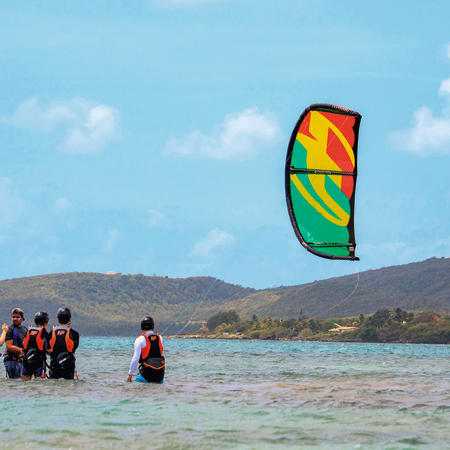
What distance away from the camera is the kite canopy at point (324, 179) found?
62.0 ft

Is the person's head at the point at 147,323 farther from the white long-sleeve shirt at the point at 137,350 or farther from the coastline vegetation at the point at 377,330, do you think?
the coastline vegetation at the point at 377,330

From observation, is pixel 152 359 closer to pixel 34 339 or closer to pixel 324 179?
pixel 34 339

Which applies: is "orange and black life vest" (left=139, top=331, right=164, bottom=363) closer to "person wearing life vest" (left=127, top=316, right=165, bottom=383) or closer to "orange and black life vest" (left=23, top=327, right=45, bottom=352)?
"person wearing life vest" (left=127, top=316, right=165, bottom=383)

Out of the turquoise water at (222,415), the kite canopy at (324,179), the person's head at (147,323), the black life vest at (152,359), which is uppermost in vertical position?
the kite canopy at (324,179)

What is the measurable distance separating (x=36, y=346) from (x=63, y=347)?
0.69 metres

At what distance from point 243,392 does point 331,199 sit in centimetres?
526

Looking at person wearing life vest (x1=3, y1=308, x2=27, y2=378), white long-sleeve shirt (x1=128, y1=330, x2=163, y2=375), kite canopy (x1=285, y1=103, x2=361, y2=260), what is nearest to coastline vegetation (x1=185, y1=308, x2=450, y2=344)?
kite canopy (x1=285, y1=103, x2=361, y2=260)

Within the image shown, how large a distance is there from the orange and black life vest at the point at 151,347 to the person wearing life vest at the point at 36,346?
2340 mm

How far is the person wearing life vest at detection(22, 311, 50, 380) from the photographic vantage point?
18312mm

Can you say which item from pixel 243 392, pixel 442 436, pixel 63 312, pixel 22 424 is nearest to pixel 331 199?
pixel 243 392

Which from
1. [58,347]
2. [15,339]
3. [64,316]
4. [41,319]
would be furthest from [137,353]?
[15,339]

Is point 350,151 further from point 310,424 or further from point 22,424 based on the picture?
point 22,424

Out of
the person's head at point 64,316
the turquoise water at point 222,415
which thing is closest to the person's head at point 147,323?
the turquoise water at point 222,415

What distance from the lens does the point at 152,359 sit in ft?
59.5
